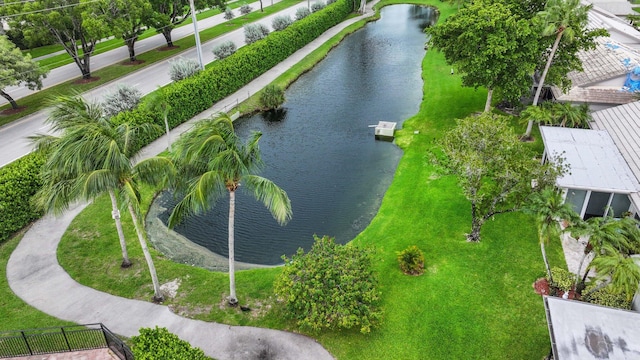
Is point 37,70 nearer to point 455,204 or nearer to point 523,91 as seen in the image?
point 455,204

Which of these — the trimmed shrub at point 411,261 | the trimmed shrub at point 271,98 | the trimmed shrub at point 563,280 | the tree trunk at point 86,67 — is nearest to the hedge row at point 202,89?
the trimmed shrub at point 271,98

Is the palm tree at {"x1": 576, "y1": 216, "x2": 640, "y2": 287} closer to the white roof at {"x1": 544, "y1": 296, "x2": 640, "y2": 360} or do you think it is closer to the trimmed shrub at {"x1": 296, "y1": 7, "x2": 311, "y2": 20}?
the white roof at {"x1": 544, "y1": 296, "x2": 640, "y2": 360}

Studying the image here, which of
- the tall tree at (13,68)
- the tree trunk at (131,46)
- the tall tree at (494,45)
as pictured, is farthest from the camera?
the tree trunk at (131,46)

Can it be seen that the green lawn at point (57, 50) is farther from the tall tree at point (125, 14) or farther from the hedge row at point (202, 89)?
the hedge row at point (202, 89)

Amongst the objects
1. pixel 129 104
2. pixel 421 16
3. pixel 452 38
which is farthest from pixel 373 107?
pixel 421 16

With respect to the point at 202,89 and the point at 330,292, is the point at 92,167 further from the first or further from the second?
the point at 202,89

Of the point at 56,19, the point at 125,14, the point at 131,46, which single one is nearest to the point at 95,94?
the point at 56,19

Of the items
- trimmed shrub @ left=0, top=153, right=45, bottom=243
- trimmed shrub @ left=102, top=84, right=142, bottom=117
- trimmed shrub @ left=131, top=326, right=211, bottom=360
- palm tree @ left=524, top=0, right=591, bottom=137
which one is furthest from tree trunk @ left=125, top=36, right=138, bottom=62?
trimmed shrub @ left=131, top=326, right=211, bottom=360
